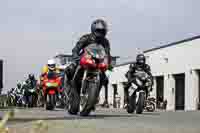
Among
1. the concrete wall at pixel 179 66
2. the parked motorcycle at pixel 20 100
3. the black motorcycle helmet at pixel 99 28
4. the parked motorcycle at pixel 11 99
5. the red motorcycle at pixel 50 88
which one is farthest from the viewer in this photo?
the concrete wall at pixel 179 66

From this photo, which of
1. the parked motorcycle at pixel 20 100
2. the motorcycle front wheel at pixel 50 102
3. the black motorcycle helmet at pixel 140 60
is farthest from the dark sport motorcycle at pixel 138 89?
the parked motorcycle at pixel 20 100

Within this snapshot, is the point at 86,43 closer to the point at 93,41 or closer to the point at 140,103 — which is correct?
the point at 93,41

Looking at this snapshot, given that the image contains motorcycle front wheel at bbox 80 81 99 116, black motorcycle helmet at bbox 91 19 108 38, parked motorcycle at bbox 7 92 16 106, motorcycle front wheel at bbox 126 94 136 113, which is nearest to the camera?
motorcycle front wheel at bbox 80 81 99 116

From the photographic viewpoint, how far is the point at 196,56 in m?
40.5

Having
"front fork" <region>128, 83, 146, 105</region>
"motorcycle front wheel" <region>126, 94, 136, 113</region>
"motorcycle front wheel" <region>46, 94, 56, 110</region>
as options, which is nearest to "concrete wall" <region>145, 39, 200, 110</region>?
"motorcycle front wheel" <region>46, 94, 56, 110</region>

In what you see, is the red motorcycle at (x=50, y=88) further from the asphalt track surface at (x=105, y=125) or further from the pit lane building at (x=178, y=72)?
the pit lane building at (x=178, y=72)

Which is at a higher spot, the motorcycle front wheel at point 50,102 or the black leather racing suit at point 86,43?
the black leather racing suit at point 86,43

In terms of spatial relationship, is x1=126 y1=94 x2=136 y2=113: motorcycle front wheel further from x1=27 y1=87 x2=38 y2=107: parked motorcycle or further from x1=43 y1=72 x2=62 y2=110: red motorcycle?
x1=27 y1=87 x2=38 y2=107: parked motorcycle

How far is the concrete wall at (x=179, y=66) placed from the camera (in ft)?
132

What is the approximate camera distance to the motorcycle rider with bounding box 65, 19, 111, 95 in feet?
28.0

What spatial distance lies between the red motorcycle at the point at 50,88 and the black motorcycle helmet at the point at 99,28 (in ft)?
21.7

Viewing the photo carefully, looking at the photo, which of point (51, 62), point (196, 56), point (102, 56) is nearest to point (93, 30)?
point (102, 56)

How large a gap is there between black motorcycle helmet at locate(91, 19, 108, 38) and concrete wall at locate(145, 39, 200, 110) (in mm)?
31344

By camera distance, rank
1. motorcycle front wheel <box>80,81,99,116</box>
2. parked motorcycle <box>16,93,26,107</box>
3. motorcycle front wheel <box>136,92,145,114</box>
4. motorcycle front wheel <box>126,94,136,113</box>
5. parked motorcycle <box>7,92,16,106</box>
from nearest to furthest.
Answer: motorcycle front wheel <box>80,81,99,116</box> < motorcycle front wheel <box>136,92,145,114</box> < motorcycle front wheel <box>126,94,136,113</box> < parked motorcycle <box>16,93,26,107</box> < parked motorcycle <box>7,92,16,106</box>
